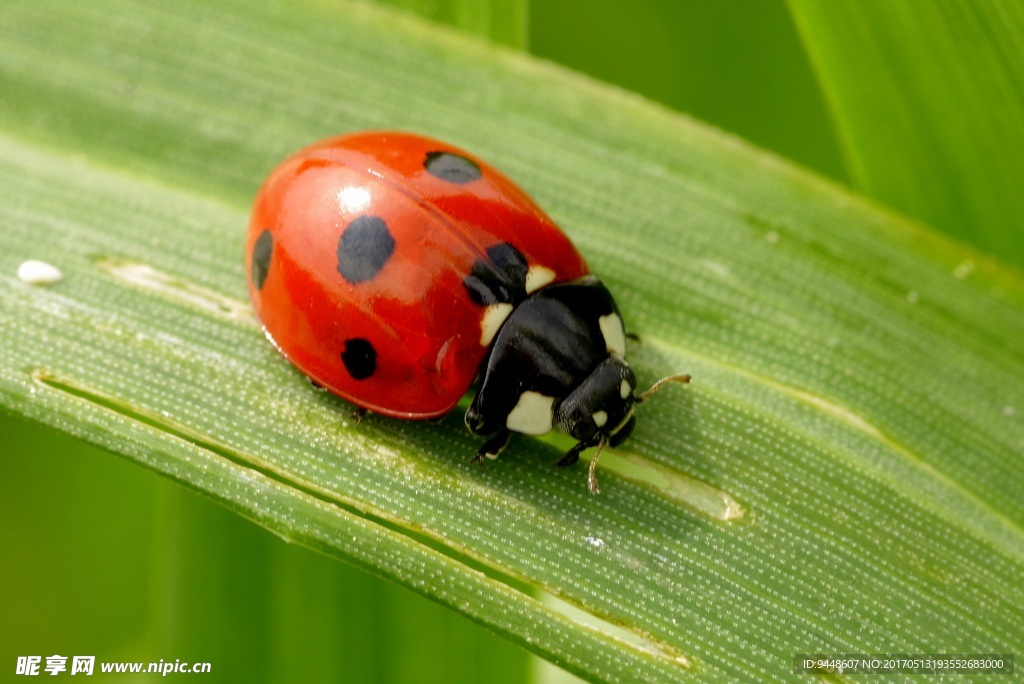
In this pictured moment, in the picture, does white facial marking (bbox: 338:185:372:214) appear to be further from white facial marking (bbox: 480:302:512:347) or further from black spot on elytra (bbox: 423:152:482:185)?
white facial marking (bbox: 480:302:512:347)

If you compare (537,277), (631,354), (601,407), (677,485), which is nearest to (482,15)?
(537,277)

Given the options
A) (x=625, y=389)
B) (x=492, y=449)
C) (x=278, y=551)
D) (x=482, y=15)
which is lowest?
(x=278, y=551)

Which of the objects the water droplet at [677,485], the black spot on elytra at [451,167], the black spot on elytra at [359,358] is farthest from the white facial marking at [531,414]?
the black spot on elytra at [451,167]

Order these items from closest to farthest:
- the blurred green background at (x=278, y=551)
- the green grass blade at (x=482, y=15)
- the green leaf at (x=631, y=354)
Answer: the green leaf at (x=631, y=354) → the blurred green background at (x=278, y=551) → the green grass blade at (x=482, y=15)

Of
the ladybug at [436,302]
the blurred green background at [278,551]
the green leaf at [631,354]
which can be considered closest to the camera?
the green leaf at [631,354]

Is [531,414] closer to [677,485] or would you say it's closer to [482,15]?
[677,485]

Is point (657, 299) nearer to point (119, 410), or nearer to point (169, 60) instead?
point (119, 410)

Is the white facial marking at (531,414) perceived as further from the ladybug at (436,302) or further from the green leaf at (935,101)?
the green leaf at (935,101)
